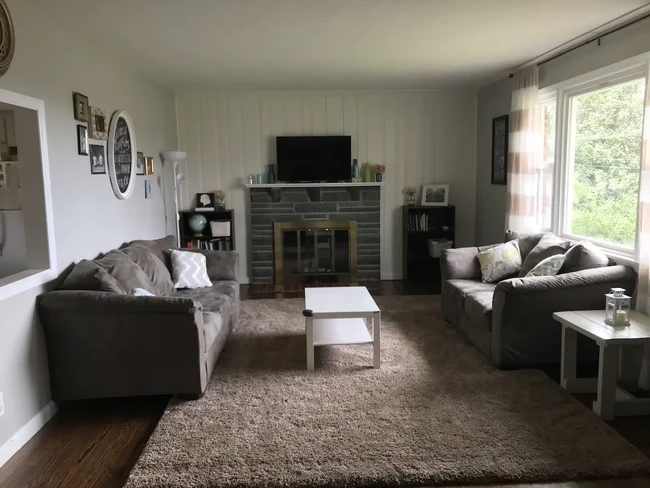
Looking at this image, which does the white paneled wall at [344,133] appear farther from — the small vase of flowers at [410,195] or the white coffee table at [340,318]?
the white coffee table at [340,318]

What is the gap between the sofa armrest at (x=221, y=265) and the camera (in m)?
4.74

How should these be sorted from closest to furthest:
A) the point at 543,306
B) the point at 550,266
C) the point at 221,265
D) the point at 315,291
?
the point at 543,306, the point at 550,266, the point at 315,291, the point at 221,265

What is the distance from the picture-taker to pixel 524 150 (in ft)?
15.8

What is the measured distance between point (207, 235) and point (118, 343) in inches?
132

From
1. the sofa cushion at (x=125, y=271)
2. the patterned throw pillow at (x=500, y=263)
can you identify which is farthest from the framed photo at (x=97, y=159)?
the patterned throw pillow at (x=500, y=263)

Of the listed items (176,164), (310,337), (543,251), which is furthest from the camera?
(176,164)

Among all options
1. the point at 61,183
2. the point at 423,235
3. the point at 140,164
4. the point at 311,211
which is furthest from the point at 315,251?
the point at 61,183

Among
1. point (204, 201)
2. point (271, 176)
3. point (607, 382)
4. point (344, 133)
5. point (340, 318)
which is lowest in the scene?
point (607, 382)

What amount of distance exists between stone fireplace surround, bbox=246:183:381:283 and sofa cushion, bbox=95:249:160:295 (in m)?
2.68

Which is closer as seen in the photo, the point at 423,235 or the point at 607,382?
the point at 607,382

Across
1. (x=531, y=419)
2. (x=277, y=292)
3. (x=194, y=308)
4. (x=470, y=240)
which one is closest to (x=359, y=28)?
(x=194, y=308)

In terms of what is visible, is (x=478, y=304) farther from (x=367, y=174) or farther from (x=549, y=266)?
(x=367, y=174)

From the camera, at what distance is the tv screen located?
6.28 meters

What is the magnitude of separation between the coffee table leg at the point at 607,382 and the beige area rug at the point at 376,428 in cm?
8
